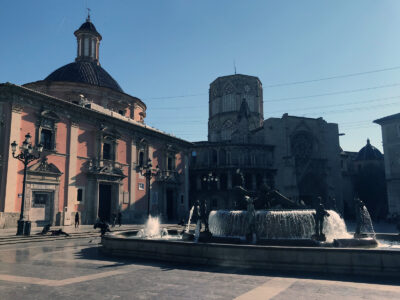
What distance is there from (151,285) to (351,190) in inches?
2102

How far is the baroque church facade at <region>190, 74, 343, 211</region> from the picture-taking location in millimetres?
44656

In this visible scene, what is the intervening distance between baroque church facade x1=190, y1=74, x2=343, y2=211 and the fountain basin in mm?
31628

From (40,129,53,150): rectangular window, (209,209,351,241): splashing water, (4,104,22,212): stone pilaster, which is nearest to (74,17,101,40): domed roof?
(40,129,53,150): rectangular window

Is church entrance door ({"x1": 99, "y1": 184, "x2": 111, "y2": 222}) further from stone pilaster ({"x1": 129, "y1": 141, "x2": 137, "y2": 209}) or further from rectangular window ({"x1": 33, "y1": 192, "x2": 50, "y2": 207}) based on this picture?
rectangular window ({"x1": 33, "y1": 192, "x2": 50, "y2": 207})

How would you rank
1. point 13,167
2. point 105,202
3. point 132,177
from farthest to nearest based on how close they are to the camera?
point 132,177 < point 105,202 < point 13,167

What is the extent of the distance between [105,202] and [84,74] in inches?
532

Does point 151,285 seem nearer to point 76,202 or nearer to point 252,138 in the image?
point 76,202

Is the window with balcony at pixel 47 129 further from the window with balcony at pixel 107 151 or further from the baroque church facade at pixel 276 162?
the baroque church facade at pixel 276 162

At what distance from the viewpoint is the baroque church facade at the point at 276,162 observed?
44656 mm

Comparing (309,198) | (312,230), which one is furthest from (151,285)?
(309,198)

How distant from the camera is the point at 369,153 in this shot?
55.7 meters

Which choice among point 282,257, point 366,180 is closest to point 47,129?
point 282,257

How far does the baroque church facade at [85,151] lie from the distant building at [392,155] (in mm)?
23897

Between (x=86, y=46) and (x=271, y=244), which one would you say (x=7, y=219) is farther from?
(x=86, y=46)
